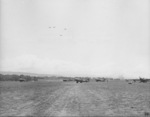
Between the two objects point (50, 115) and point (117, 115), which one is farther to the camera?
point (117, 115)

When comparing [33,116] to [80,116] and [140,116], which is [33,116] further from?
[140,116]

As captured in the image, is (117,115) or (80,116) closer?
(80,116)

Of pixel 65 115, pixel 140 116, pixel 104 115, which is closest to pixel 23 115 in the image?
pixel 65 115

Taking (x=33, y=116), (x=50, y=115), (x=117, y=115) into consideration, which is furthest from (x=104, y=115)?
(x=33, y=116)

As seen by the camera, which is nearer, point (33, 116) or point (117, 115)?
point (33, 116)

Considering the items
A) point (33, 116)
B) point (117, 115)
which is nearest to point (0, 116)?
point (33, 116)

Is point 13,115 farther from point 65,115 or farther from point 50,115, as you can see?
point 65,115

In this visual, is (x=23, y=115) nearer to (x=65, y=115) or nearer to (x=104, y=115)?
(x=65, y=115)
